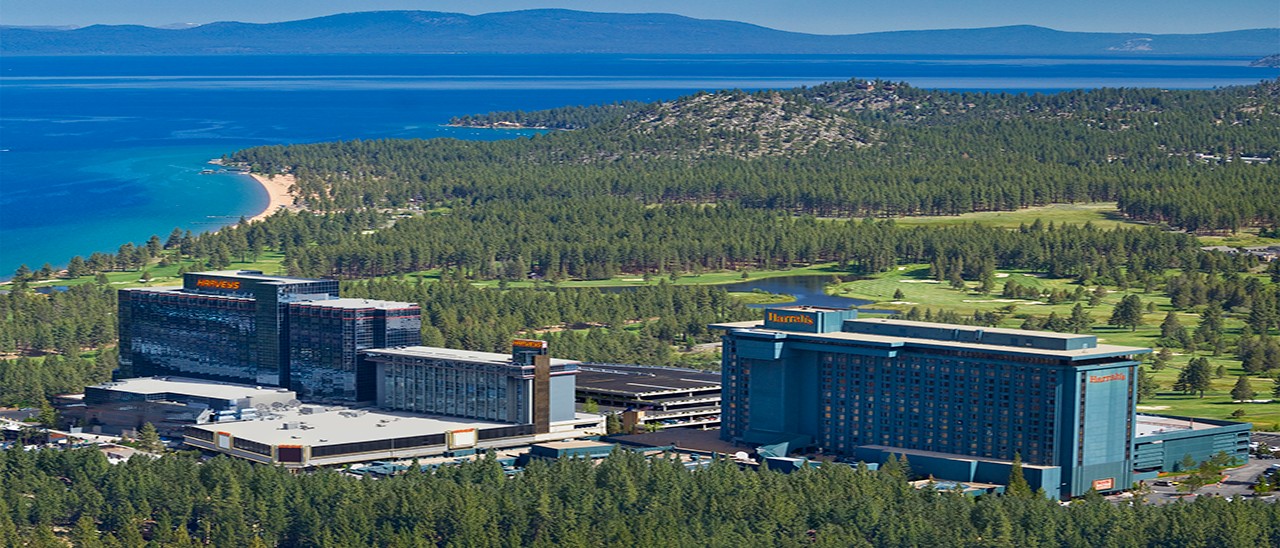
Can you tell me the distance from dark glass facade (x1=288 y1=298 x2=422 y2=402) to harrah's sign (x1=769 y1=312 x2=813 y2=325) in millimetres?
22720

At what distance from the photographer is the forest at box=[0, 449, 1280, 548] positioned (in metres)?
101

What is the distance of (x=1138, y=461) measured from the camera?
119375 millimetres

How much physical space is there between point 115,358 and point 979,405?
200ft

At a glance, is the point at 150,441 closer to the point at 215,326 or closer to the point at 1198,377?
the point at 215,326

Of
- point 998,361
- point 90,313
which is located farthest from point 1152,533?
point 90,313

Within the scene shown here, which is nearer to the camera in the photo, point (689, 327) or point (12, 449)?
point (12, 449)

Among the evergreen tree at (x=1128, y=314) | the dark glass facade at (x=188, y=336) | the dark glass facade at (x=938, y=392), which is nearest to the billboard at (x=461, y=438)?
the dark glass facade at (x=938, y=392)

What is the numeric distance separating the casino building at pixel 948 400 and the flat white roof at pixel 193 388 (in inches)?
1034

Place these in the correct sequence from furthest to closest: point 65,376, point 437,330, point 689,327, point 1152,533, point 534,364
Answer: point 689,327 < point 437,330 < point 65,376 < point 534,364 < point 1152,533

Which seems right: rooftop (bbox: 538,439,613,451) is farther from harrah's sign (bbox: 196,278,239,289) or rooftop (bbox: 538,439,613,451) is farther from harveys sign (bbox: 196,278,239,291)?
harrah's sign (bbox: 196,278,239,289)

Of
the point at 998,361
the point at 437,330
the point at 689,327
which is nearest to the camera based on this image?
the point at 998,361

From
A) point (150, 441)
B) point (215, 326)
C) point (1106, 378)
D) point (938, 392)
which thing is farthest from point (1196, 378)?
point (150, 441)

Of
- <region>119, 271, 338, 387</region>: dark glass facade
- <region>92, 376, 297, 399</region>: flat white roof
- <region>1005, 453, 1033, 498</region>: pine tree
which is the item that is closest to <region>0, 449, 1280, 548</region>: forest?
<region>1005, 453, 1033, 498</region>: pine tree

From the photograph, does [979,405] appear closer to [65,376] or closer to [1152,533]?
[1152,533]
